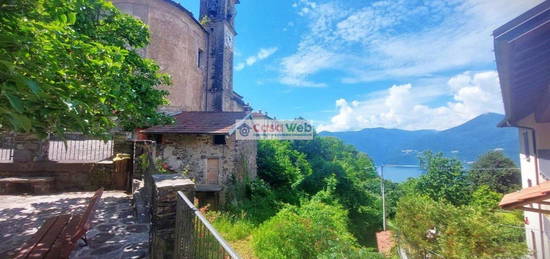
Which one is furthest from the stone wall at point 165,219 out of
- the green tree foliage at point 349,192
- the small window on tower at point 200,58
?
the small window on tower at point 200,58

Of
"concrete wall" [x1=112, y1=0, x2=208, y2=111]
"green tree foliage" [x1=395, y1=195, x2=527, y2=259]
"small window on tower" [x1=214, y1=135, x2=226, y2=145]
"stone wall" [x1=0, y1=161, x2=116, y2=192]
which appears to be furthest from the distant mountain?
"stone wall" [x1=0, y1=161, x2=116, y2=192]

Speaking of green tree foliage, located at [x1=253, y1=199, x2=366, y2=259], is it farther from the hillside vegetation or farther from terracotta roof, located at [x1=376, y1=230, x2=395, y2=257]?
terracotta roof, located at [x1=376, y1=230, x2=395, y2=257]

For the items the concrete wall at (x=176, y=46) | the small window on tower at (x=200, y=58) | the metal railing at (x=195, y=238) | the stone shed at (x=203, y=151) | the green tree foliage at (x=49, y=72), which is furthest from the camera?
the small window on tower at (x=200, y=58)

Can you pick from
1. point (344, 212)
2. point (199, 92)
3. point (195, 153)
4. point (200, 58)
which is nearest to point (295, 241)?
point (344, 212)

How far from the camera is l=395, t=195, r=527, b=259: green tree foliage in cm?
557

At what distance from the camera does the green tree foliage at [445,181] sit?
1922 cm

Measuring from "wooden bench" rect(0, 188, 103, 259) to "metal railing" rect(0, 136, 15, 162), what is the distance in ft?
20.2

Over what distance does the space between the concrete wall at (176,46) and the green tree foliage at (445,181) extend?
2039 cm

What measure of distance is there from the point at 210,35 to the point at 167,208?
19.4 m

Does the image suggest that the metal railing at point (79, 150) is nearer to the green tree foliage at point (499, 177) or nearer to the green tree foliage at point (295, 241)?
the green tree foliage at point (295, 241)

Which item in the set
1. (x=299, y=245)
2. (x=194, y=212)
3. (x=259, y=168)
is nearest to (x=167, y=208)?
(x=194, y=212)

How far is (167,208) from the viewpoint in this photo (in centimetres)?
269

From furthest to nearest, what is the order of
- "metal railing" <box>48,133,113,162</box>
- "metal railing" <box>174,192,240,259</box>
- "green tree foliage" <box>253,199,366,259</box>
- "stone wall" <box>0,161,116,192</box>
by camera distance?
"metal railing" <box>48,133,113,162</box> < "stone wall" <box>0,161,116,192</box> < "green tree foliage" <box>253,199,366,259</box> < "metal railing" <box>174,192,240,259</box>

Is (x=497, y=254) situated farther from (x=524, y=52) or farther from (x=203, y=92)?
(x=203, y=92)
